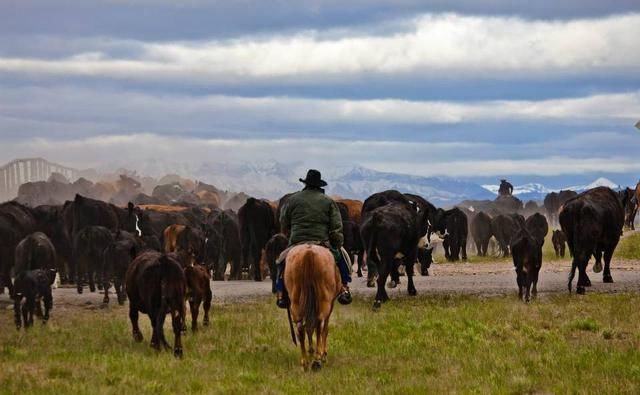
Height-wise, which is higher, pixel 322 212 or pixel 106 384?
pixel 322 212

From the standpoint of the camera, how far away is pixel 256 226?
30.6 metres

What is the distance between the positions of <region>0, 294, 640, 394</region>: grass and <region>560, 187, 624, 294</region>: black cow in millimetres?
3122

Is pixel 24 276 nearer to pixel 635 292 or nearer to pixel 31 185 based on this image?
pixel 635 292

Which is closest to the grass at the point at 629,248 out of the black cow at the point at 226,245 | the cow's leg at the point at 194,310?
the black cow at the point at 226,245

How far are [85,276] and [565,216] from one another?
1603 cm

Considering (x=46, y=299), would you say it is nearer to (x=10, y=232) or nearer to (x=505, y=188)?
(x=10, y=232)

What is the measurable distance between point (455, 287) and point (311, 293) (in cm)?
1283

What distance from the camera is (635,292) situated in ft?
71.8

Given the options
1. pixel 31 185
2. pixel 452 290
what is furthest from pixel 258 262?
pixel 31 185

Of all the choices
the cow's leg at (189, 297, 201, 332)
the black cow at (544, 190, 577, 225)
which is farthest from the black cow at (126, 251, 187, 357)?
the black cow at (544, 190, 577, 225)

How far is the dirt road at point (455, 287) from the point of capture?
76.1 ft

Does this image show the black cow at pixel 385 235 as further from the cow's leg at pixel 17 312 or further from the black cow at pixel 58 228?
the black cow at pixel 58 228

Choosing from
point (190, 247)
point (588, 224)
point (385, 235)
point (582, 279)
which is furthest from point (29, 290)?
point (588, 224)

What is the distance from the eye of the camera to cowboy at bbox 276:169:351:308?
46.4 feet
